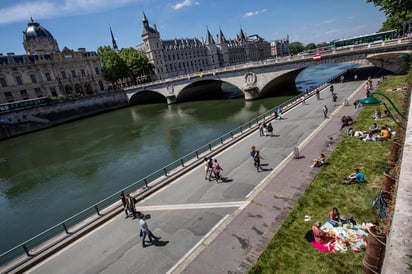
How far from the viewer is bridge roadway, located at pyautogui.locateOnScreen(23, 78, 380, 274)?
931 centimetres

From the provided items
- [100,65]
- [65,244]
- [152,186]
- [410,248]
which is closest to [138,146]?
[152,186]

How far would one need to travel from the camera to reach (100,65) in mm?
96562

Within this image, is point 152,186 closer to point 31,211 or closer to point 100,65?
point 31,211

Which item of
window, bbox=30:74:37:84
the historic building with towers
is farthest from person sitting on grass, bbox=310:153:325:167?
the historic building with towers

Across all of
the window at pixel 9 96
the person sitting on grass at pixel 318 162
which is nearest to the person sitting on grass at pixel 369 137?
the person sitting on grass at pixel 318 162

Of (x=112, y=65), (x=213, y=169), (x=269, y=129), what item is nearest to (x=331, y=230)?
(x=213, y=169)

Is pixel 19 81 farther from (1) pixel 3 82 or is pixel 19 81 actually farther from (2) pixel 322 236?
(2) pixel 322 236

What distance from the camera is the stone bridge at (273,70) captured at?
35.9 metres

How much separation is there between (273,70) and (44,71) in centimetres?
7576

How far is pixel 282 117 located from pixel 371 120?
9.33 metres

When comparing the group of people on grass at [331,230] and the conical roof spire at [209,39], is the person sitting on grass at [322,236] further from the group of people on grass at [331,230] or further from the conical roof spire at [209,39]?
the conical roof spire at [209,39]

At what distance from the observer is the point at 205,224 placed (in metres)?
11.3

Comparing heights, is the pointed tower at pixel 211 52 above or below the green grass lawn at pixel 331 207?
above

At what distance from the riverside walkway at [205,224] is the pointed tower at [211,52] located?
13559cm
